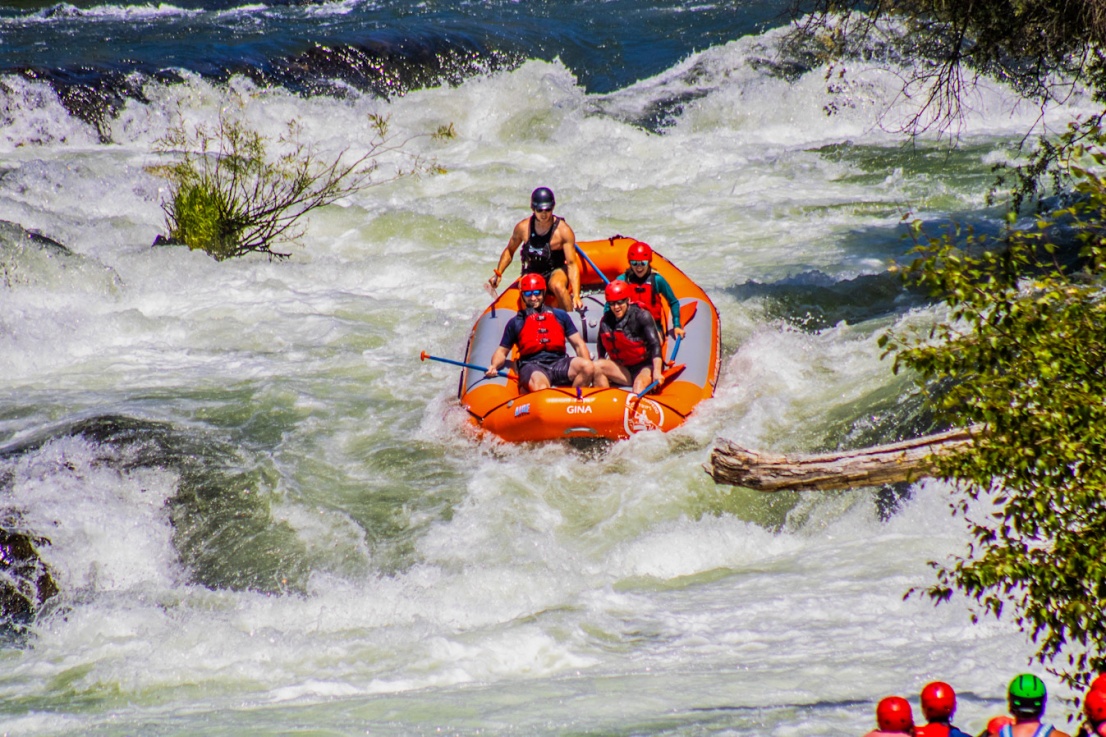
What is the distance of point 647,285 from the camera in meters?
7.78

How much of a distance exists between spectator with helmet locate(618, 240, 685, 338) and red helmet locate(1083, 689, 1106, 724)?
528 centimetres

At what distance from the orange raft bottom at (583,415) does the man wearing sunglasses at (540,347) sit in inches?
12.2

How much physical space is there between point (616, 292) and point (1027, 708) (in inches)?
190

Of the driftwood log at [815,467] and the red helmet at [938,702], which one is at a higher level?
the red helmet at [938,702]

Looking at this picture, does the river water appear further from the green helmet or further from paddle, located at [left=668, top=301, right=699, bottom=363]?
the green helmet

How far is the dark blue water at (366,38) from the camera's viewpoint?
15.5 metres

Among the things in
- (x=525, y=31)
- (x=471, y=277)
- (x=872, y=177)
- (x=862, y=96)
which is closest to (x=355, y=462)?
(x=471, y=277)

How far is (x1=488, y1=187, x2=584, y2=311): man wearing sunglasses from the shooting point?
26.5 feet

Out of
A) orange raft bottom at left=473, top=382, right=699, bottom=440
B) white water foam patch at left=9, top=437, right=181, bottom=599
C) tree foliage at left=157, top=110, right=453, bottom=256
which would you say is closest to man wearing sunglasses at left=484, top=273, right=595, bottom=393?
orange raft bottom at left=473, top=382, right=699, bottom=440

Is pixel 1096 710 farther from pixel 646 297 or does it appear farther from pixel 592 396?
pixel 646 297

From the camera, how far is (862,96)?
1591 cm

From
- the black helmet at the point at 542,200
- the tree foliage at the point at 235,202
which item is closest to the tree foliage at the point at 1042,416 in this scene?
the black helmet at the point at 542,200

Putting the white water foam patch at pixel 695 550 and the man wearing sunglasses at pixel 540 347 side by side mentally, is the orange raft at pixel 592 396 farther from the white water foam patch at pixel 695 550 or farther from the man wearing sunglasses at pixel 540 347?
the white water foam patch at pixel 695 550

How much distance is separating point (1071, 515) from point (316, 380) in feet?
21.1
